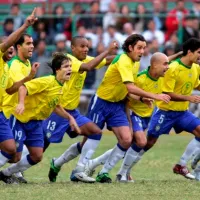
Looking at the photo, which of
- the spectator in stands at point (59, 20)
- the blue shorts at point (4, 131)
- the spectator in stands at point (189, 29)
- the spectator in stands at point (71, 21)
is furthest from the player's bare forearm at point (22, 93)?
the spectator in stands at point (59, 20)

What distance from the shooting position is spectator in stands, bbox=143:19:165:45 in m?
25.1

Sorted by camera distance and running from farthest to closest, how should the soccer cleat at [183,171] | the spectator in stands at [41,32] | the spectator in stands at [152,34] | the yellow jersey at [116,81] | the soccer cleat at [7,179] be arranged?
1. the spectator in stands at [41,32]
2. the spectator in stands at [152,34]
3. the soccer cleat at [183,171]
4. the yellow jersey at [116,81]
5. the soccer cleat at [7,179]

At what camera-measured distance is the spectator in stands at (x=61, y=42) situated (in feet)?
81.7

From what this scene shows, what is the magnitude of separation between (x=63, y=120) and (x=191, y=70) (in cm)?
215

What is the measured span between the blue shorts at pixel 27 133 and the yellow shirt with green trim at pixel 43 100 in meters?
0.08

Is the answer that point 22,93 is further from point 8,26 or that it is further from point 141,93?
point 8,26

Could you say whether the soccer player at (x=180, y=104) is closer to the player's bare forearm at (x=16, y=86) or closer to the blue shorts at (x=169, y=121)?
the blue shorts at (x=169, y=121)

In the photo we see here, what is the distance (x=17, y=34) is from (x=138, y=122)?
3208 millimetres

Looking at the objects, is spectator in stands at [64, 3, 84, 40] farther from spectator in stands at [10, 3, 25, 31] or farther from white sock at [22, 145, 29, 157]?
white sock at [22, 145, 29, 157]

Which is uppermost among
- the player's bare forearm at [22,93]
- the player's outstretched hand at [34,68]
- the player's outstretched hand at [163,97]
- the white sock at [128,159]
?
the player's outstretched hand at [34,68]

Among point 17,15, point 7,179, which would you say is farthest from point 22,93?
point 17,15

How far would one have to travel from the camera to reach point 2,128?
1291 cm

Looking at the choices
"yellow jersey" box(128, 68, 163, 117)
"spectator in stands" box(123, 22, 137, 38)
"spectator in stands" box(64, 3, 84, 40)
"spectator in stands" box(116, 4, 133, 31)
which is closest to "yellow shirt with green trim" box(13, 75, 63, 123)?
"yellow jersey" box(128, 68, 163, 117)

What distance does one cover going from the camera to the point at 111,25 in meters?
25.1
